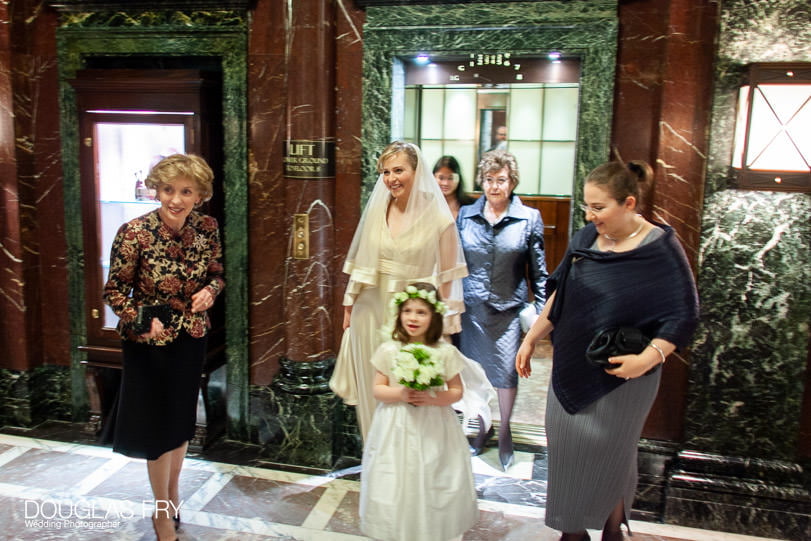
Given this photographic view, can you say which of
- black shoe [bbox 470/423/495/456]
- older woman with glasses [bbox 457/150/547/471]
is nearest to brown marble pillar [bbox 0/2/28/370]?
older woman with glasses [bbox 457/150/547/471]

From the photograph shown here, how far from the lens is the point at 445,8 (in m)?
3.84

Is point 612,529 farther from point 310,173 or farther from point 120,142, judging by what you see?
point 120,142

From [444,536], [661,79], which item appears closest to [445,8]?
[661,79]

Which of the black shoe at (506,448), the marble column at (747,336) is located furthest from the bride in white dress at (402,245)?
the marble column at (747,336)

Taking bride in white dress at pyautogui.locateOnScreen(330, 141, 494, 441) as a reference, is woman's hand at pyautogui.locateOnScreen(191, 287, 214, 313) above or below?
below

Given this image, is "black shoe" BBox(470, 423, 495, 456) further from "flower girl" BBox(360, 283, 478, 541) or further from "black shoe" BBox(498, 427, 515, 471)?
"flower girl" BBox(360, 283, 478, 541)

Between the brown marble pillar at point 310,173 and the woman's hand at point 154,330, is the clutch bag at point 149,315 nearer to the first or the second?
the woman's hand at point 154,330

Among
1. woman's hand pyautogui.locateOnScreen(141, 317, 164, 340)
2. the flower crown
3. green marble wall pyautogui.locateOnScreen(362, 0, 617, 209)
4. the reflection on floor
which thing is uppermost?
green marble wall pyautogui.locateOnScreen(362, 0, 617, 209)

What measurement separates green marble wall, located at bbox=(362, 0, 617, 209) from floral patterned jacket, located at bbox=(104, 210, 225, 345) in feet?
4.20

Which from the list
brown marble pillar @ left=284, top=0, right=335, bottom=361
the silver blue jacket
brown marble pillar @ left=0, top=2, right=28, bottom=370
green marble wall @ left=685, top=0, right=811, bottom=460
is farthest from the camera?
brown marble pillar @ left=0, top=2, right=28, bottom=370

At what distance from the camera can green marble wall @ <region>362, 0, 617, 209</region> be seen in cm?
368

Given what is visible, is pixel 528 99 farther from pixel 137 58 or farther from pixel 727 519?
pixel 727 519

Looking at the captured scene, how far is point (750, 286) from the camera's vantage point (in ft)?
11.2

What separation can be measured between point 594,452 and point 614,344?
0.47m
